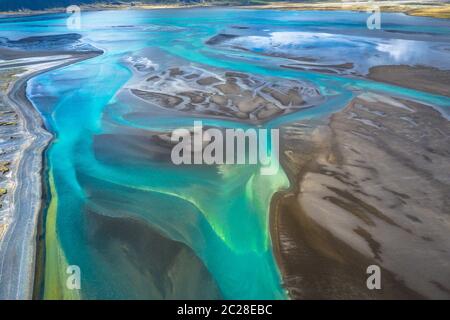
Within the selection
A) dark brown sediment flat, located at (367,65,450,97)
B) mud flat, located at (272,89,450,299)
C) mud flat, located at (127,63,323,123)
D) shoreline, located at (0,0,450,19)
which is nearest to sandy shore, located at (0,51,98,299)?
mud flat, located at (127,63,323,123)

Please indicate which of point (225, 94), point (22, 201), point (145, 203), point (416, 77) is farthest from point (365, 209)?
point (416, 77)

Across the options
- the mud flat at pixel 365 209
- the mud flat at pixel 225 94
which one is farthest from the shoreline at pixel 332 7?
the mud flat at pixel 365 209

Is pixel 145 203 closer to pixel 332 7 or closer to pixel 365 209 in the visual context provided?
pixel 365 209

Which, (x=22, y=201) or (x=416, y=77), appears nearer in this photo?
(x=22, y=201)

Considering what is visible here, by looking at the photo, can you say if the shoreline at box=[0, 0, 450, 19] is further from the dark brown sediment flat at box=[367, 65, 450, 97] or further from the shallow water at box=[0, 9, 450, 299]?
the shallow water at box=[0, 9, 450, 299]

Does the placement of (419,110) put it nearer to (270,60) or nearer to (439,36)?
(270,60)

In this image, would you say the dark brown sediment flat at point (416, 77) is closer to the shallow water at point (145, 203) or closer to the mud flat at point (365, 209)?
the shallow water at point (145, 203)
